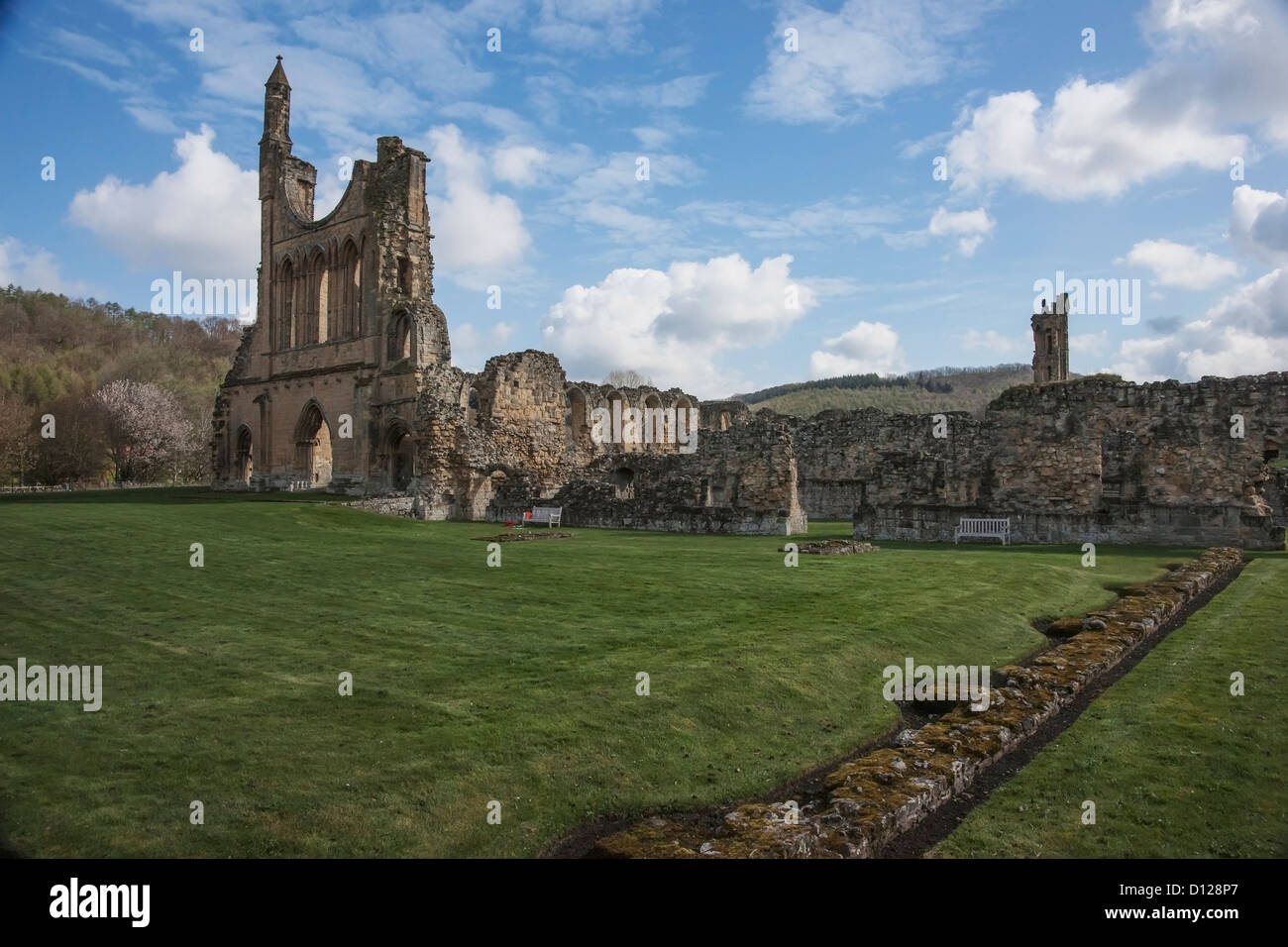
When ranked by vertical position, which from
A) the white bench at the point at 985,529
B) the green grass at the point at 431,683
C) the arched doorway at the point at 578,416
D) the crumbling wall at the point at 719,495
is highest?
the arched doorway at the point at 578,416

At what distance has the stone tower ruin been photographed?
73938mm

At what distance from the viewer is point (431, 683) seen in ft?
25.2

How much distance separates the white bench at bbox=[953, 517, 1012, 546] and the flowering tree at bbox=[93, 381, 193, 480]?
50.1 metres

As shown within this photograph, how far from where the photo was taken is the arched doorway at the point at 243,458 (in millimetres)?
44406

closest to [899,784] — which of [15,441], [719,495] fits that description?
[719,495]

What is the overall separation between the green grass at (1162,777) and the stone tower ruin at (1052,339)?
233 ft

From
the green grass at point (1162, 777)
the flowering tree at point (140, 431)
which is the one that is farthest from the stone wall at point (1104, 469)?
the flowering tree at point (140, 431)

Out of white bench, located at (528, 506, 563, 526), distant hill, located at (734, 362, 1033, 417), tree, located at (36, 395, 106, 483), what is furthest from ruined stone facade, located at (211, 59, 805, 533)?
distant hill, located at (734, 362, 1033, 417)

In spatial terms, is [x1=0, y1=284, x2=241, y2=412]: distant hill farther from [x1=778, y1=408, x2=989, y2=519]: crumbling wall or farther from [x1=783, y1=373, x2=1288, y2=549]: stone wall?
[x1=783, y1=373, x2=1288, y2=549]: stone wall

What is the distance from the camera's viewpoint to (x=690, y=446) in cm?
5372

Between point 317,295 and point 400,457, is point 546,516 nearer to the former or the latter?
point 400,457

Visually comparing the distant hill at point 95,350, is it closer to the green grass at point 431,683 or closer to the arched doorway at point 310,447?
the arched doorway at point 310,447

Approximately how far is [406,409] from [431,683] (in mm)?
27867
